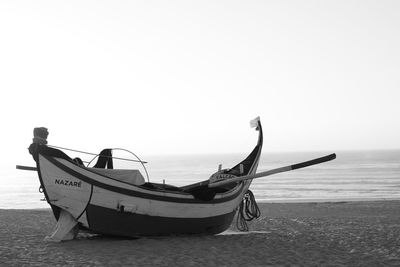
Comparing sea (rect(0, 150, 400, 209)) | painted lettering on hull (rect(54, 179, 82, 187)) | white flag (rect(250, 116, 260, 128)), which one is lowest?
sea (rect(0, 150, 400, 209))

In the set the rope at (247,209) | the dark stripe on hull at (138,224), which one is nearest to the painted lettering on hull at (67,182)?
the dark stripe on hull at (138,224)

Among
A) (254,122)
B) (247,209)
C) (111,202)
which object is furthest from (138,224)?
(254,122)

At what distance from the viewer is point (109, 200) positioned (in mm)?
9711

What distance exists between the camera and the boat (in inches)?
375

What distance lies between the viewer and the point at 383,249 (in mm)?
9672

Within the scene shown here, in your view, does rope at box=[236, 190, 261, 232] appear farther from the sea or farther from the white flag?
the sea

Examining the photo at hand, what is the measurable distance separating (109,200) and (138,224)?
91 centimetres

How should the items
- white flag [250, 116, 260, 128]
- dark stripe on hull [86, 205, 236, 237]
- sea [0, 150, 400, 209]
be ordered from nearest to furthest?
dark stripe on hull [86, 205, 236, 237] → white flag [250, 116, 260, 128] → sea [0, 150, 400, 209]

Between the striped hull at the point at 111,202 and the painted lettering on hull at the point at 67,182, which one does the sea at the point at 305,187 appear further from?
the painted lettering on hull at the point at 67,182

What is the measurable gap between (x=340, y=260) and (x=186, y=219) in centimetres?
365

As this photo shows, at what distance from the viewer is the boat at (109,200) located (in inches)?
375

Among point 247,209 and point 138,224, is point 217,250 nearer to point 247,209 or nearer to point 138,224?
point 138,224

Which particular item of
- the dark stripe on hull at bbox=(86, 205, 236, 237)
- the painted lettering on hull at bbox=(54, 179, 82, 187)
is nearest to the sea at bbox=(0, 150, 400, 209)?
the dark stripe on hull at bbox=(86, 205, 236, 237)

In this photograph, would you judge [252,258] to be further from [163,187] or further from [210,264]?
[163,187]
